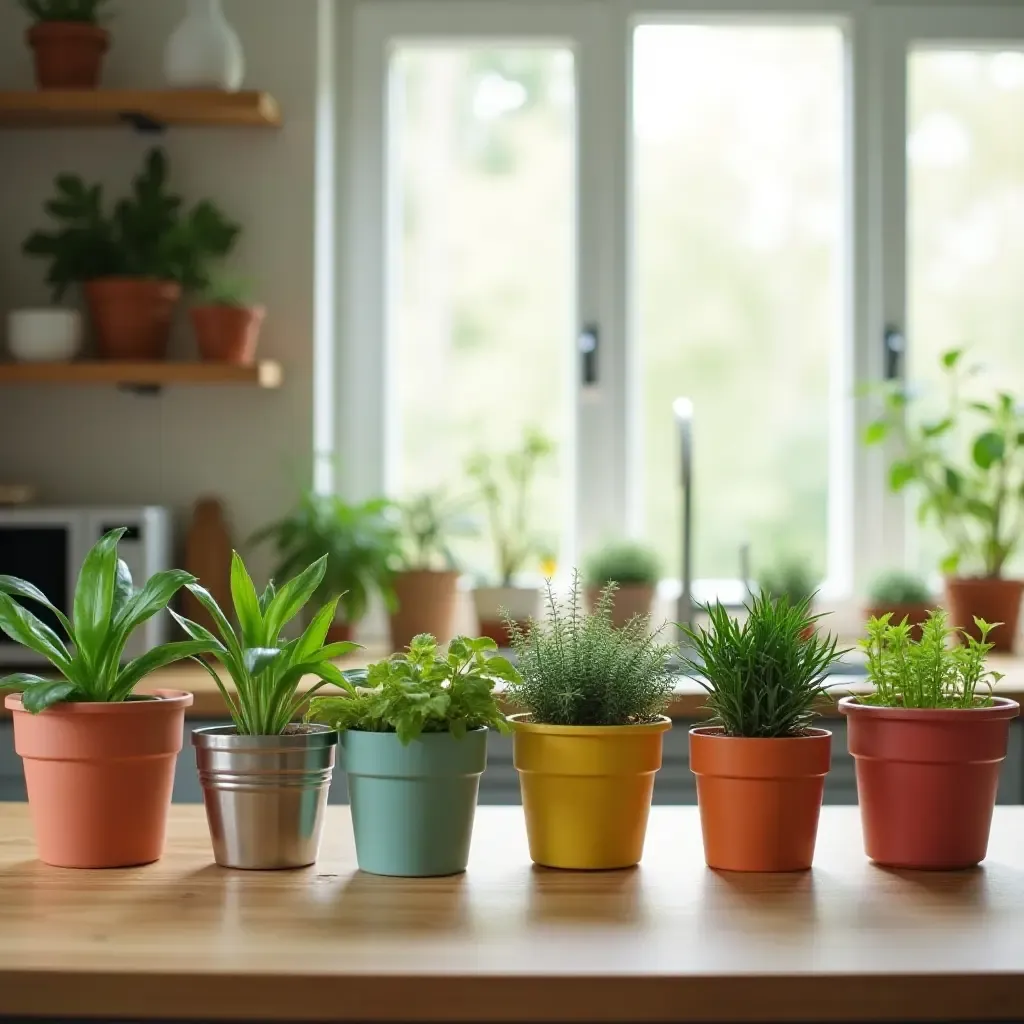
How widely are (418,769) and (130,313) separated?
2.00 meters

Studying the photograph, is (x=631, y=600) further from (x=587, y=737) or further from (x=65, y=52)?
(x=587, y=737)

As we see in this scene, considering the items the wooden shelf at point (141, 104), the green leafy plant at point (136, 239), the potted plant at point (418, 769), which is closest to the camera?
the potted plant at point (418, 769)

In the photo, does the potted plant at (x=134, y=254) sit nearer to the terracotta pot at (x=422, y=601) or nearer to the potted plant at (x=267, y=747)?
the terracotta pot at (x=422, y=601)

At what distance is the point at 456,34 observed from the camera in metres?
3.33

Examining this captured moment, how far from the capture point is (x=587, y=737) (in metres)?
1.20

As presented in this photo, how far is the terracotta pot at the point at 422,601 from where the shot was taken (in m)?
3.00

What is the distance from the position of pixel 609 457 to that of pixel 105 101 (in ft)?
4.44

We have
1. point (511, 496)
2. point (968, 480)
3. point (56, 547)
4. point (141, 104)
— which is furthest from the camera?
point (511, 496)

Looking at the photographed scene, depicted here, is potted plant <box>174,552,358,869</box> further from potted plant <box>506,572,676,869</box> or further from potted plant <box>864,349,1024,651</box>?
→ potted plant <box>864,349,1024,651</box>

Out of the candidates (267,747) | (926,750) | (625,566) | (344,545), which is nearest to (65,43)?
(344,545)

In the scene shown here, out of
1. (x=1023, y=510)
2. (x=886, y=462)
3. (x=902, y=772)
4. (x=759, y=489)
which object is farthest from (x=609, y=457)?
(x=902, y=772)

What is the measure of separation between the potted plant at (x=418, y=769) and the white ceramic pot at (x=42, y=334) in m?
1.95

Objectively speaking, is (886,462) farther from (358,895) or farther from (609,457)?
(358,895)

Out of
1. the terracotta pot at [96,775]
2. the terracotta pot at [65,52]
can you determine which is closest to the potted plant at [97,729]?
the terracotta pot at [96,775]
